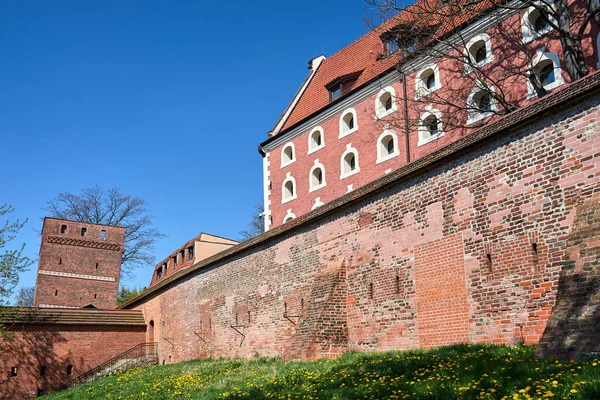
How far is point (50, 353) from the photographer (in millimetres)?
25984

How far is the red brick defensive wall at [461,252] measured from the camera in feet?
30.5

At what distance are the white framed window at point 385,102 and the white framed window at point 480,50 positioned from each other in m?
4.20

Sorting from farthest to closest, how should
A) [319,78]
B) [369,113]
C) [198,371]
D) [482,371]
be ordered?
[319,78]
[369,113]
[198,371]
[482,371]

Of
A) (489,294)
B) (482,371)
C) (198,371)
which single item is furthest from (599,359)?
(198,371)

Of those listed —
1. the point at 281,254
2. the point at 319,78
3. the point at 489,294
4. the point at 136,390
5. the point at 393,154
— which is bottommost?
the point at 136,390

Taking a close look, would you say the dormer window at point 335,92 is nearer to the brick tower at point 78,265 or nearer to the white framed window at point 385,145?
the white framed window at point 385,145

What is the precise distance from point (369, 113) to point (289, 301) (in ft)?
38.2

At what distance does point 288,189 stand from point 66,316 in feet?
38.9

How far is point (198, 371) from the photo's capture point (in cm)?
1675

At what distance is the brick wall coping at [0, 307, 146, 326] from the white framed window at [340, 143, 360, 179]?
12.2m

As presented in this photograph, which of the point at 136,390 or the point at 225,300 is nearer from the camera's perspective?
the point at 136,390

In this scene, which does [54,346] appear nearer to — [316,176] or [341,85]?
[316,176]

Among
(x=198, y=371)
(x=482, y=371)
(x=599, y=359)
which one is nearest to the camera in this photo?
(x=599, y=359)

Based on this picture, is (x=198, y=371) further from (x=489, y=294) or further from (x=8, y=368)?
(x=8, y=368)
